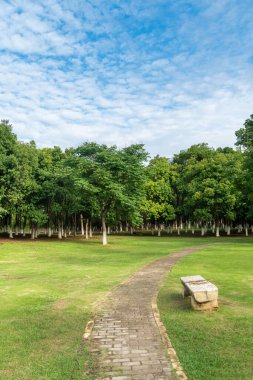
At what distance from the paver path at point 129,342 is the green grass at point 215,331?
0.40 m

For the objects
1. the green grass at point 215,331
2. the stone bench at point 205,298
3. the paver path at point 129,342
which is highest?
the stone bench at point 205,298

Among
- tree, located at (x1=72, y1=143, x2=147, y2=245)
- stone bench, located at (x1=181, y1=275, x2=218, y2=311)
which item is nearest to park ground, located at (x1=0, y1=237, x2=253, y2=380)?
stone bench, located at (x1=181, y1=275, x2=218, y2=311)

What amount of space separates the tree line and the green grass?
2528 cm

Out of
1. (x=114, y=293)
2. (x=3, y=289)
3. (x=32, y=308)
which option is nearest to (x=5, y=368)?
(x=32, y=308)

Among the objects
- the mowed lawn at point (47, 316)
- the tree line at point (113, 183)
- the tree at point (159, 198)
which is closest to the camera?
the mowed lawn at point (47, 316)

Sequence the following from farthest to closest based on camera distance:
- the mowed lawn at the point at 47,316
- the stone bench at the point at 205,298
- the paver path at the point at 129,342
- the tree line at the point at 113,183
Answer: the tree line at the point at 113,183
the stone bench at the point at 205,298
the mowed lawn at the point at 47,316
the paver path at the point at 129,342

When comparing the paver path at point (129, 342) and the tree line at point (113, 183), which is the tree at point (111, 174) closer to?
the tree line at point (113, 183)

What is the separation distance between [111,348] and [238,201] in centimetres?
4975

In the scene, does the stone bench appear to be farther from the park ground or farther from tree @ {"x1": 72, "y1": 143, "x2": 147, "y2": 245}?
tree @ {"x1": 72, "y1": 143, "x2": 147, "y2": 245}

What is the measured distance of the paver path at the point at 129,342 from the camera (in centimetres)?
592

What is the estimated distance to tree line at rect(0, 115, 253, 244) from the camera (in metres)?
38.7

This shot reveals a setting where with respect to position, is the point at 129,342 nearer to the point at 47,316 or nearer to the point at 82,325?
the point at 82,325

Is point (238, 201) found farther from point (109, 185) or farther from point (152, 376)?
point (152, 376)

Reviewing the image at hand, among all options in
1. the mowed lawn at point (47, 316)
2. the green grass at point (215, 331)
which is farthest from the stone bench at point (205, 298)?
the mowed lawn at point (47, 316)
